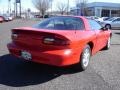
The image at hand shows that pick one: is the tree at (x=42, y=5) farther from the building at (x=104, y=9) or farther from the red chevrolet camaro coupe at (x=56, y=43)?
the red chevrolet camaro coupe at (x=56, y=43)

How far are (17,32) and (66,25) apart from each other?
4.30 feet

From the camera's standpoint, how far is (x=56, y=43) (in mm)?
6207

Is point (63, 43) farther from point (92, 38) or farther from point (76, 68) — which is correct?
point (92, 38)

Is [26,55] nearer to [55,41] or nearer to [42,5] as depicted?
[55,41]

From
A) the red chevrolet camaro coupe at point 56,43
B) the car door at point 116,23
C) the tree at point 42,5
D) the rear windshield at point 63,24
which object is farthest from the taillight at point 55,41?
the tree at point 42,5

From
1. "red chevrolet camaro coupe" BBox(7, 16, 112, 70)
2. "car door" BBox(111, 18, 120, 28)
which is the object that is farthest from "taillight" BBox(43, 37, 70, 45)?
"car door" BBox(111, 18, 120, 28)

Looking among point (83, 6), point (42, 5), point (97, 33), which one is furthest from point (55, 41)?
point (42, 5)

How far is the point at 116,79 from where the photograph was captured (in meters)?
6.42

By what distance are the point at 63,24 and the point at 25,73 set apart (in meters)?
1.66

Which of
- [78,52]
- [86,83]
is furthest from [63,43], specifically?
[86,83]

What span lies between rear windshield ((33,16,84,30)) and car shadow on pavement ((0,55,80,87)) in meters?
1.03

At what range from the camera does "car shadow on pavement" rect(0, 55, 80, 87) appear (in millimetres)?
5992

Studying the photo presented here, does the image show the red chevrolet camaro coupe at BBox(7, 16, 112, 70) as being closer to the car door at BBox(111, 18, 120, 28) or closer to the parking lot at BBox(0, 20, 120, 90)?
the parking lot at BBox(0, 20, 120, 90)

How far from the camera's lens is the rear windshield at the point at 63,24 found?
725cm
